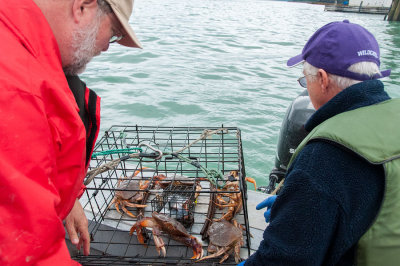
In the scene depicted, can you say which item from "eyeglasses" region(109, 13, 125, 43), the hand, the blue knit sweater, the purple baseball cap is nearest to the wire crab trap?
the hand

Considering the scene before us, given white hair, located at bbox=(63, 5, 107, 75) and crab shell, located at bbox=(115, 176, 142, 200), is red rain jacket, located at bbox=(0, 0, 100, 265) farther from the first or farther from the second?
crab shell, located at bbox=(115, 176, 142, 200)

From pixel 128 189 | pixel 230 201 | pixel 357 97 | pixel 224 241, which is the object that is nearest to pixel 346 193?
pixel 357 97

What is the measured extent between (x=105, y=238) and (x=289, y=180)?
1556mm

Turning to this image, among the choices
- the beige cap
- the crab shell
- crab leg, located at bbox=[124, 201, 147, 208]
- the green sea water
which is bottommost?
the green sea water

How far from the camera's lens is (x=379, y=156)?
1.11 meters

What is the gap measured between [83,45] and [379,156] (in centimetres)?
135

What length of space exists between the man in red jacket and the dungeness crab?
1033 millimetres

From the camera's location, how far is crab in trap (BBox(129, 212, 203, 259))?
81.1 inches

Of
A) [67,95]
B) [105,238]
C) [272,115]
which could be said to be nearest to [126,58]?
[272,115]

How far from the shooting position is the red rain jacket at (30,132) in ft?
2.97

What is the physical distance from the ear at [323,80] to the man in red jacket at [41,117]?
3.20ft

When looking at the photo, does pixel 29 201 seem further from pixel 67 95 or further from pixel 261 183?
pixel 261 183

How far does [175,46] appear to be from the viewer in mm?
13062

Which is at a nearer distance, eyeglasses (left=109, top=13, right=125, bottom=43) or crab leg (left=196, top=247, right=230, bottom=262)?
eyeglasses (left=109, top=13, right=125, bottom=43)
